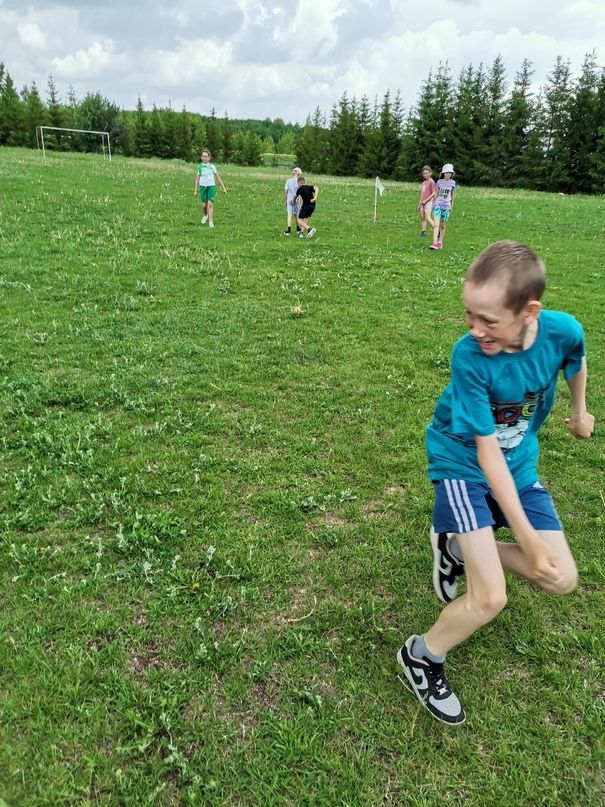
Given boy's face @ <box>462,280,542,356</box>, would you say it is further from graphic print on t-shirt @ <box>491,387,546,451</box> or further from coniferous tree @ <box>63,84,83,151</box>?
coniferous tree @ <box>63,84,83,151</box>

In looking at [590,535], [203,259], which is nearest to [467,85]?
[203,259]

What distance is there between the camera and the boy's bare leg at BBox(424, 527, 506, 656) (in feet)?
8.93

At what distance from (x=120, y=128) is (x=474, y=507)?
86.5 meters

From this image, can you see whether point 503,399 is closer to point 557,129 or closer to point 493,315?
point 493,315

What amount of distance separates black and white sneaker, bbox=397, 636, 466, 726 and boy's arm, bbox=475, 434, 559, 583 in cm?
78

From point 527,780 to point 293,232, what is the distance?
16467mm

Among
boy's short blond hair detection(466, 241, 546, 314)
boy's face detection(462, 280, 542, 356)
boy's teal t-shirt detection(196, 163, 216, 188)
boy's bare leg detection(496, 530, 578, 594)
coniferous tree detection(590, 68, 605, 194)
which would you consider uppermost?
coniferous tree detection(590, 68, 605, 194)

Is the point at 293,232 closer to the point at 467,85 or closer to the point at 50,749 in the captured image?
the point at 50,749

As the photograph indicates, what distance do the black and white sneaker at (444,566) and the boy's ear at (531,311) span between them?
1.15 meters

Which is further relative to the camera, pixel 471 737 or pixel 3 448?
pixel 3 448

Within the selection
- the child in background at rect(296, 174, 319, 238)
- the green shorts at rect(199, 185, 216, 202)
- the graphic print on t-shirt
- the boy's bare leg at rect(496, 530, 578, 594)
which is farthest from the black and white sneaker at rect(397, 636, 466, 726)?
the green shorts at rect(199, 185, 216, 202)

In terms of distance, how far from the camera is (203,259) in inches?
510

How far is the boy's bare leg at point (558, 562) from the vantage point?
2781 millimetres

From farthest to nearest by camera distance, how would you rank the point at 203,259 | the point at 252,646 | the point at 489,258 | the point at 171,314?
the point at 203,259
the point at 171,314
the point at 252,646
the point at 489,258
